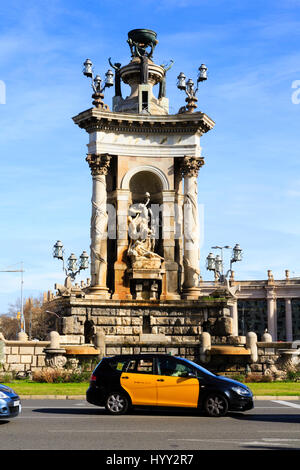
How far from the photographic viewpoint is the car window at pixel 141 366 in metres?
15.2

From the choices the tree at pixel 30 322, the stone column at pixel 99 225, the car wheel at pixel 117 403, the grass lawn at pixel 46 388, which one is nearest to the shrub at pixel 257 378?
the grass lawn at pixel 46 388

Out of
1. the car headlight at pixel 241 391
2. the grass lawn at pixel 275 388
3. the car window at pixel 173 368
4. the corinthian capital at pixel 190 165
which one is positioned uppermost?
the corinthian capital at pixel 190 165

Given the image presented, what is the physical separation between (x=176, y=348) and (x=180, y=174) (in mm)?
12084

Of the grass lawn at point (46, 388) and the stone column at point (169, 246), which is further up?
the stone column at point (169, 246)

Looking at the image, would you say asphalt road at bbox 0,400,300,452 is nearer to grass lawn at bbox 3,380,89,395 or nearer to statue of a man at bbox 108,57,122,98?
grass lawn at bbox 3,380,89,395

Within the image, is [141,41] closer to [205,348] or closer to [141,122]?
[141,122]

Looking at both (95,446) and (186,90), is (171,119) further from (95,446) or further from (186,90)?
(95,446)

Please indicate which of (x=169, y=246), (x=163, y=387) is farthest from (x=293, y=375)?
(x=163, y=387)

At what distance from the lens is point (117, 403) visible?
1502 cm

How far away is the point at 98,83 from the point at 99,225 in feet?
26.0

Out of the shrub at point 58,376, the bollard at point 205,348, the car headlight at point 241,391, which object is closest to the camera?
the car headlight at point 241,391

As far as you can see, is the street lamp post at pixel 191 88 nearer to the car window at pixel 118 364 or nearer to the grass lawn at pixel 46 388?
the grass lawn at pixel 46 388

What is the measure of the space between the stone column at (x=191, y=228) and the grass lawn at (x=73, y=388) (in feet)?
32.7

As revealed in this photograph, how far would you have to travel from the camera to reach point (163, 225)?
35406 millimetres
